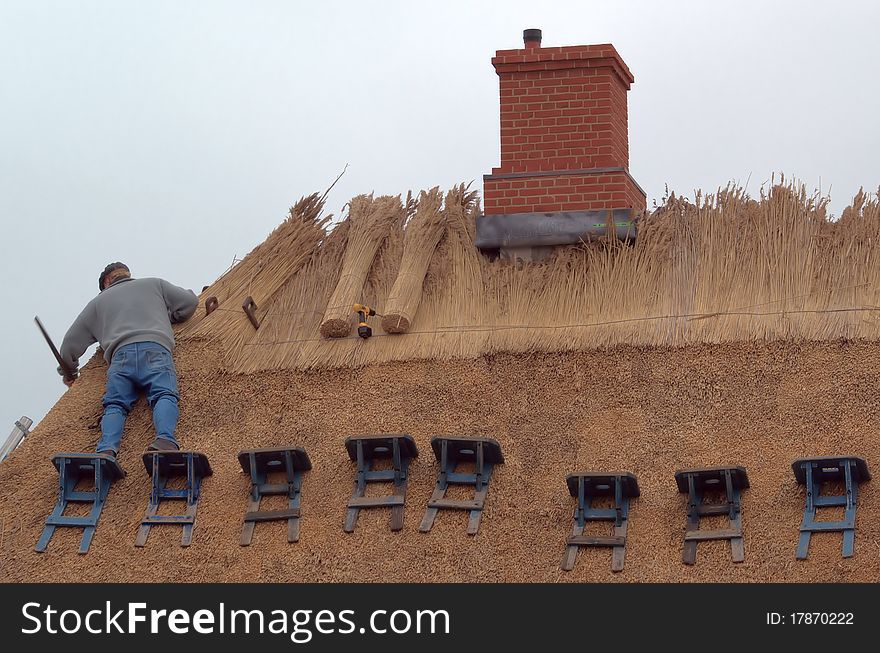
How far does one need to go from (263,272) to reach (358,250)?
2.26 feet

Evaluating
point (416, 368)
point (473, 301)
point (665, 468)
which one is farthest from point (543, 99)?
point (665, 468)

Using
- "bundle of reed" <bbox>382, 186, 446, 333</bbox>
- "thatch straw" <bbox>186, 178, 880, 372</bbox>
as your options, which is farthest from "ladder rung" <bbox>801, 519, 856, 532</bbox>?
"bundle of reed" <bbox>382, 186, 446, 333</bbox>

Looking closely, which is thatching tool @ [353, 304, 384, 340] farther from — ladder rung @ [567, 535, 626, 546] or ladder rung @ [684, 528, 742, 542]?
ladder rung @ [684, 528, 742, 542]

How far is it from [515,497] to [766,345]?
1829mm

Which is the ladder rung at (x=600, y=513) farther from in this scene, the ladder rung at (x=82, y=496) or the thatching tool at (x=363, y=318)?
the ladder rung at (x=82, y=496)

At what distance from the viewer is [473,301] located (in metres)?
10.3

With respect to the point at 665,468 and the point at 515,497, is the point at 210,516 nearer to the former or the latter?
the point at 515,497

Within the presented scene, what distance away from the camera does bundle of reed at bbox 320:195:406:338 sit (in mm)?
10242

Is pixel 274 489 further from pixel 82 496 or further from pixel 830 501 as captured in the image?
pixel 830 501

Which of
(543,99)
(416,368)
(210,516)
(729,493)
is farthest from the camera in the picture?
(543,99)

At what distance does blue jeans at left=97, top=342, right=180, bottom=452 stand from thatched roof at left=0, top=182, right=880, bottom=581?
0.13 meters

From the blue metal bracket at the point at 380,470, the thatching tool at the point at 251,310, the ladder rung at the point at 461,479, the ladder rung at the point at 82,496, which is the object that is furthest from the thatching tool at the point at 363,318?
the ladder rung at the point at 82,496

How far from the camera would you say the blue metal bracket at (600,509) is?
328 inches
